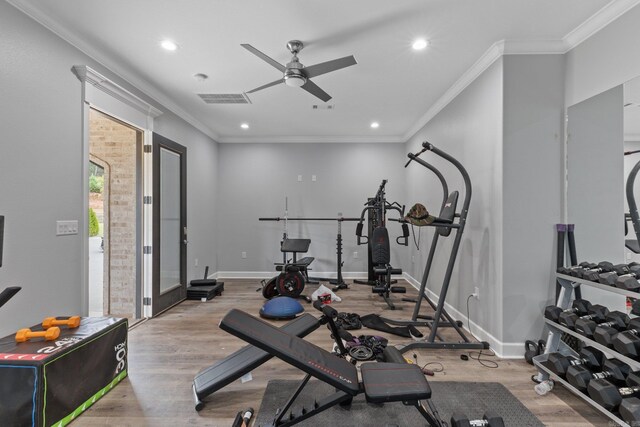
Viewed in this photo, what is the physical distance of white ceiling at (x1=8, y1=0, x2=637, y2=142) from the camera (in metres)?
2.21

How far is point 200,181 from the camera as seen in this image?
5.21 metres

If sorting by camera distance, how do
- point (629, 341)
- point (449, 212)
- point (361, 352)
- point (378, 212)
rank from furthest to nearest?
point (378, 212) < point (449, 212) < point (361, 352) < point (629, 341)

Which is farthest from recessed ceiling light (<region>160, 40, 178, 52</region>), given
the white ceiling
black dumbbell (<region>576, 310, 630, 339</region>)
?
black dumbbell (<region>576, 310, 630, 339</region>)

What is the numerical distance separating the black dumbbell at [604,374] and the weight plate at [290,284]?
3.27 meters

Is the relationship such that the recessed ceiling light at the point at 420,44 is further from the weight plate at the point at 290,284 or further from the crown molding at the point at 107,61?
the weight plate at the point at 290,284

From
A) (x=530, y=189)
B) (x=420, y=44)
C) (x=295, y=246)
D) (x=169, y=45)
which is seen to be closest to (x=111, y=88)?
(x=169, y=45)

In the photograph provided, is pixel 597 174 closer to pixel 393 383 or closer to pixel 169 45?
pixel 393 383

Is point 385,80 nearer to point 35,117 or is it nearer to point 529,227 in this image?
point 529,227

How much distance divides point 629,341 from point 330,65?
9.02 ft

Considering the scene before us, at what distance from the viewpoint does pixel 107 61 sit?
9.57 ft

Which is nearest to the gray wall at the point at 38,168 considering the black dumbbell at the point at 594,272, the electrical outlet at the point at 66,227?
the electrical outlet at the point at 66,227

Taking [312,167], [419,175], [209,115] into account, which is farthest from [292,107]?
[419,175]

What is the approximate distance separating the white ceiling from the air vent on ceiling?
3.6 inches

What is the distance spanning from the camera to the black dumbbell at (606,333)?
1.79 meters
